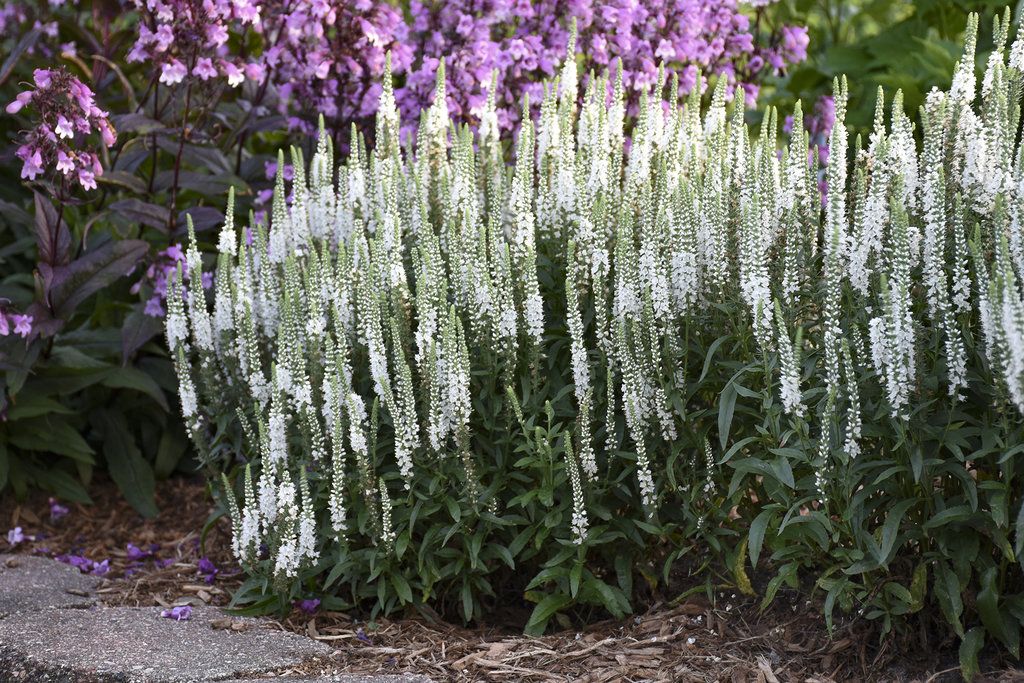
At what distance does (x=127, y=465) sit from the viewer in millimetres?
5035

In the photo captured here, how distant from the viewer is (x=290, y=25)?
5.00 metres

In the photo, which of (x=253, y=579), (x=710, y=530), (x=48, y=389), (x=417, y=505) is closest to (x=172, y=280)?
(x=48, y=389)

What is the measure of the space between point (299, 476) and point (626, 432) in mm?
1097

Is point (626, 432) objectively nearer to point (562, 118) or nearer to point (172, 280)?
point (562, 118)

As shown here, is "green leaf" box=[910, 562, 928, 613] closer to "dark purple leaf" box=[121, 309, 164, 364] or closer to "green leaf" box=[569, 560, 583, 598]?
"green leaf" box=[569, 560, 583, 598]

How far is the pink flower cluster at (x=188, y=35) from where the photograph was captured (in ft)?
14.9

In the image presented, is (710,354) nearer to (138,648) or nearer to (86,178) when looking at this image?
(138,648)

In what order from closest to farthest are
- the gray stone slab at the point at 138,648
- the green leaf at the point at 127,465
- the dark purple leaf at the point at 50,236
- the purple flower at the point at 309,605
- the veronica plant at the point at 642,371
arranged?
the veronica plant at the point at 642,371
the gray stone slab at the point at 138,648
the purple flower at the point at 309,605
the dark purple leaf at the point at 50,236
the green leaf at the point at 127,465

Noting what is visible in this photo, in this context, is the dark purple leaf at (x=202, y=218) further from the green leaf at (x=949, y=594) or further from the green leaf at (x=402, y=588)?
the green leaf at (x=949, y=594)

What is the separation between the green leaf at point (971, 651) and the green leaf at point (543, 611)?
1141 millimetres

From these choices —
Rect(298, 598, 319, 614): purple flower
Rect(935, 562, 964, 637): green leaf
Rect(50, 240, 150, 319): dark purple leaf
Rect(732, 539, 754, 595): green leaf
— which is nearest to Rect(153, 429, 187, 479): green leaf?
Rect(50, 240, 150, 319): dark purple leaf

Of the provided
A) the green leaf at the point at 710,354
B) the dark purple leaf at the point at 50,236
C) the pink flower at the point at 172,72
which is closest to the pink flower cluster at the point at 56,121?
the dark purple leaf at the point at 50,236

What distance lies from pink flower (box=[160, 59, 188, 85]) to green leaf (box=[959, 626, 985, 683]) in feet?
11.4

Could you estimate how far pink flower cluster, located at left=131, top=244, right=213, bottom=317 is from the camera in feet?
15.1
